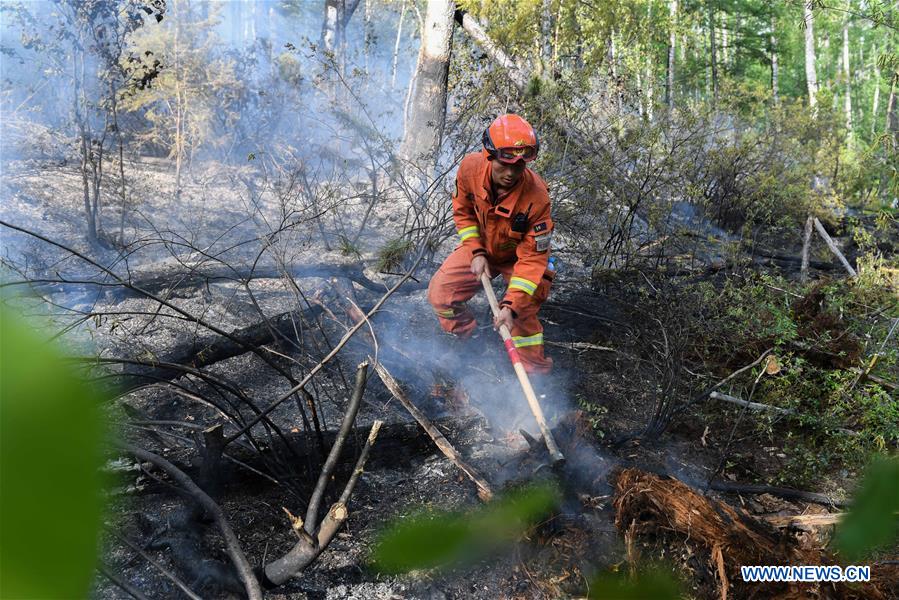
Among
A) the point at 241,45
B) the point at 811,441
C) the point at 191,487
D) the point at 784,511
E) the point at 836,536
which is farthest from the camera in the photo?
the point at 241,45

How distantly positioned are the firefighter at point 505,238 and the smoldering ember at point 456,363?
0.02 m

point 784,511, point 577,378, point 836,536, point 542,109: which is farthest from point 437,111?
point 836,536

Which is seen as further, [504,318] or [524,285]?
[524,285]

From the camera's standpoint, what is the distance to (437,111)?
344 inches

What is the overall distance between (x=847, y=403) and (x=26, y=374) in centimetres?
503

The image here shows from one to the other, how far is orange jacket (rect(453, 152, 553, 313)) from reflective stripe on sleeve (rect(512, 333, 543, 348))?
0.35 m

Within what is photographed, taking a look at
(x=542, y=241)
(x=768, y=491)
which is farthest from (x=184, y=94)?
(x=768, y=491)

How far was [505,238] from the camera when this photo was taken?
15.5ft

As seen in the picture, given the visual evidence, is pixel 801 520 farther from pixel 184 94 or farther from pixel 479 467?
pixel 184 94

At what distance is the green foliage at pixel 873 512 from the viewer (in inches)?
22.0

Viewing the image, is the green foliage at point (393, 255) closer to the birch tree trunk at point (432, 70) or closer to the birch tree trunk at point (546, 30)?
the birch tree trunk at point (432, 70)

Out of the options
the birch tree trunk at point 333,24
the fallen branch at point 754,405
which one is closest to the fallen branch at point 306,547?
the fallen branch at point 754,405

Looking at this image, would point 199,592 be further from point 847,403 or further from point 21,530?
point 847,403

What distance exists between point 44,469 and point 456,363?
191 inches
